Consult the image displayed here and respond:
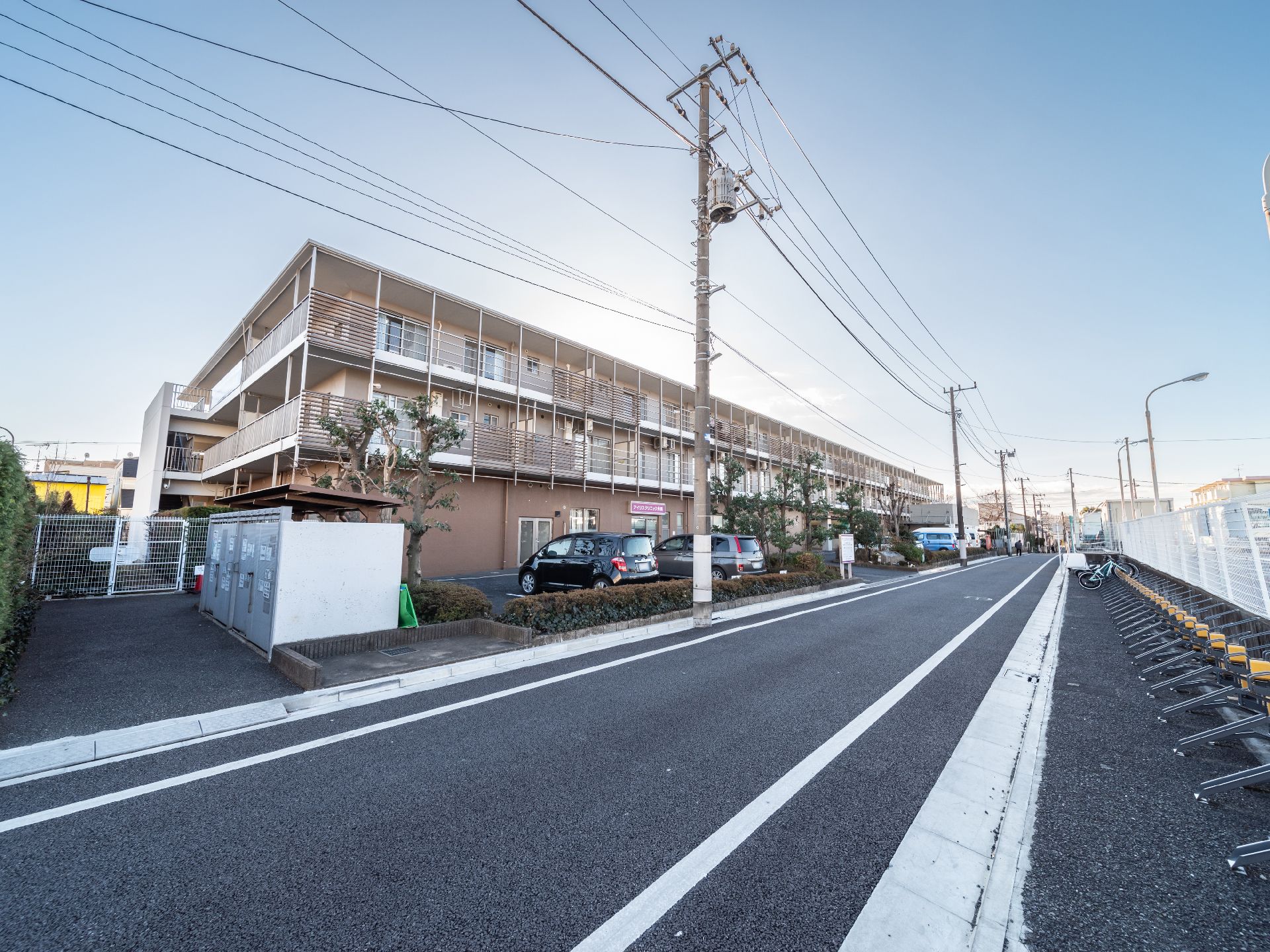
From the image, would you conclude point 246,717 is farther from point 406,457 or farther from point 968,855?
point 406,457

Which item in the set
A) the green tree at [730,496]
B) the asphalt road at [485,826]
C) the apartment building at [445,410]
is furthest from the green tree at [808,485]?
the asphalt road at [485,826]

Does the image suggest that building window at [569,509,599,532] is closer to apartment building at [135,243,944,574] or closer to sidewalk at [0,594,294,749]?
apartment building at [135,243,944,574]

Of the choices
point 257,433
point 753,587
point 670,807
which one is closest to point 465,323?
point 257,433

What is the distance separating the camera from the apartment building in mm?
15742

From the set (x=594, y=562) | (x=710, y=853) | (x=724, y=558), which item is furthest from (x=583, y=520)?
(x=710, y=853)

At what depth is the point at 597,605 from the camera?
870cm

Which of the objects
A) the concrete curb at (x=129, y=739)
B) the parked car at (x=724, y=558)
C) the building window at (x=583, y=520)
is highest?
the building window at (x=583, y=520)

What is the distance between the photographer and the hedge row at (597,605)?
794 centimetres

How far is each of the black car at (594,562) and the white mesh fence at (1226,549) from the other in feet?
30.5

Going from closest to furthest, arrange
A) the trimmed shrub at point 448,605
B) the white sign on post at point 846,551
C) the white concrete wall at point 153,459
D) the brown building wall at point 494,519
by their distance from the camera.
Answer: the trimmed shrub at point 448,605 < the brown building wall at point 494,519 < the white sign on post at point 846,551 < the white concrete wall at point 153,459

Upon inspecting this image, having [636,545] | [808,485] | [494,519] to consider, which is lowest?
[636,545]

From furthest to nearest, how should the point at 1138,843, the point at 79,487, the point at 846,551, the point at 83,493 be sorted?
the point at 83,493
the point at 79,487
the point at 846,551
the point at 1138,843

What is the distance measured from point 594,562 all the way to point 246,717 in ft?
25.3

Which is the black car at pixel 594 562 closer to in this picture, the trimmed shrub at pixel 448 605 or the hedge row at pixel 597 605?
the hedge row at pixel 597 605
